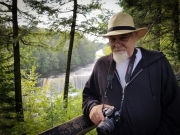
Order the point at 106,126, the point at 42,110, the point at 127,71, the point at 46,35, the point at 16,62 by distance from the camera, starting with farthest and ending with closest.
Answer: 1. the point at 42,110
2. the point at 46,35
3. the point at 16,62
4. the point at 127,71
5. the point at 106,126

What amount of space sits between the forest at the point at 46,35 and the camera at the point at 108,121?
501 centimetres

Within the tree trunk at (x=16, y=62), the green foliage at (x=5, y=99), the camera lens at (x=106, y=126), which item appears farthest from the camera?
the tree trunk at (x=16, y=62)

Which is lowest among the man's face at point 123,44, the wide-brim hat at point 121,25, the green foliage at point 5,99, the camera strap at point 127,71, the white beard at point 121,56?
the green foliage at point 5,99

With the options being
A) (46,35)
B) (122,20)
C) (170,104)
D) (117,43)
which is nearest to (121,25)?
(122,20)

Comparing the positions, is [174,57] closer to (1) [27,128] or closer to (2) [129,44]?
(2) [129,44]

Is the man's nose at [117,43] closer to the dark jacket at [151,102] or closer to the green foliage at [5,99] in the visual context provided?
the dark jacket at [151,102]

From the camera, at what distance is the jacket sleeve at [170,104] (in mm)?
1635

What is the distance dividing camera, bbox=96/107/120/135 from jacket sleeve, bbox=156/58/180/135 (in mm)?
543

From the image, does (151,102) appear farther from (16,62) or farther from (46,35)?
(46,35)

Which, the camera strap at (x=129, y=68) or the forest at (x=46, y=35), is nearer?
the camera strap at (x=129, y=68)

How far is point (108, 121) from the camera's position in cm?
146

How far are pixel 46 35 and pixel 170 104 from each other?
8.92m

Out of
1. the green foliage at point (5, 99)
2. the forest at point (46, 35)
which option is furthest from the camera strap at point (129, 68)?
the green foliage at point (5, 99)

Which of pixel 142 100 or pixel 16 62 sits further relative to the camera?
pixel 16 62
